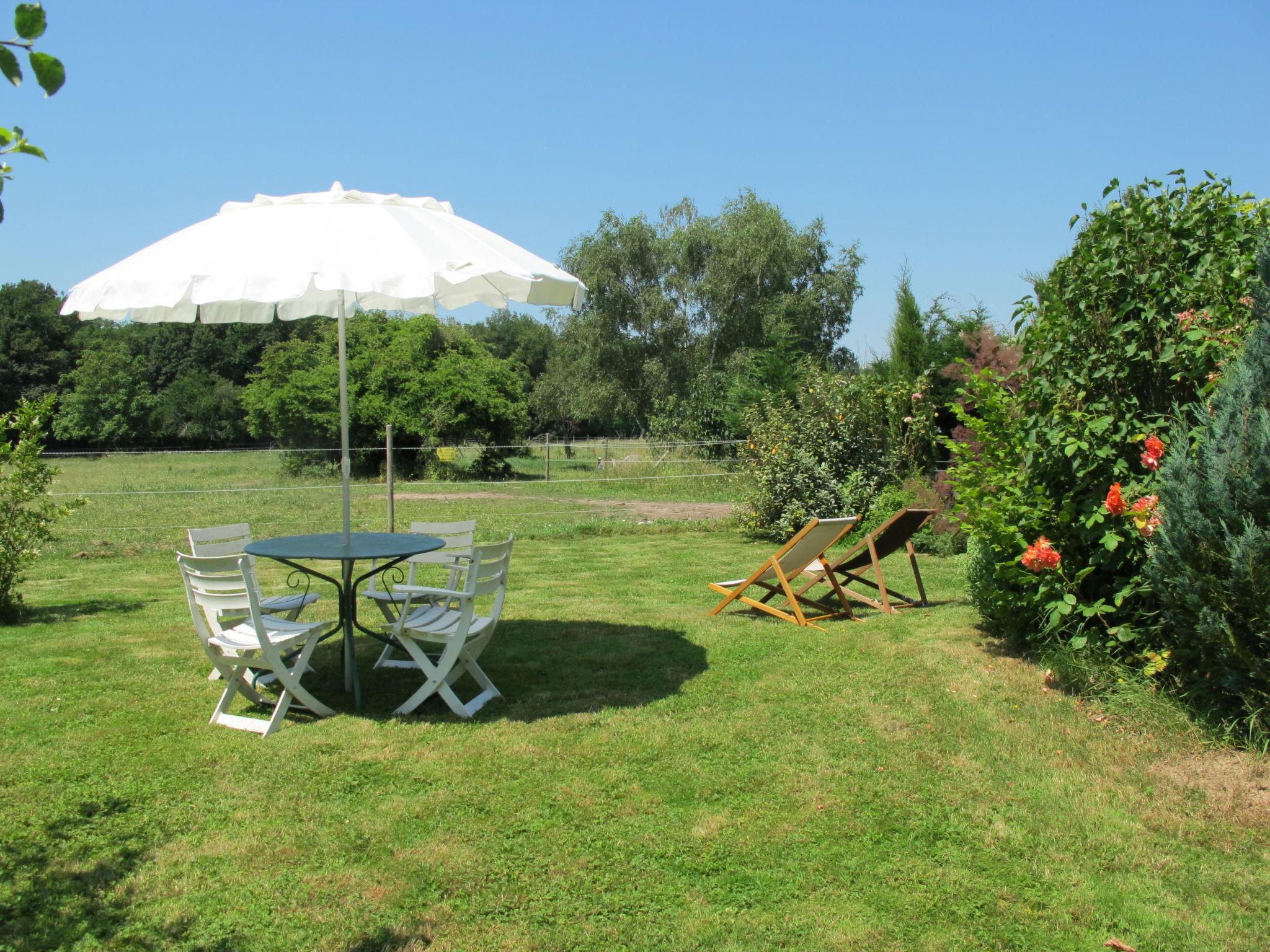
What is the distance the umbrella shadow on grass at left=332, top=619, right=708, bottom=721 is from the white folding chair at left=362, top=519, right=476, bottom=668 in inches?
13.3

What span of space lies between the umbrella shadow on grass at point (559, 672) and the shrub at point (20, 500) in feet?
9.75

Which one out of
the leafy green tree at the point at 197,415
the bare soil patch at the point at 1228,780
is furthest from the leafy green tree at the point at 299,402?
the bare soil patch at the point at 1228,780

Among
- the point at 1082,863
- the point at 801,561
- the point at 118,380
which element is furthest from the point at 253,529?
the point at 118,380

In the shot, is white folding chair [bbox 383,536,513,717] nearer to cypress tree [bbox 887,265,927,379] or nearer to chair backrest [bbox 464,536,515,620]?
chair backrest [bbox 464,536,515,620]

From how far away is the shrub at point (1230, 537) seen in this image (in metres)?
3.84

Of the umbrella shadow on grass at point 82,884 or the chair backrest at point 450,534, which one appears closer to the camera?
the umbrella shadow on grass at point 82,884

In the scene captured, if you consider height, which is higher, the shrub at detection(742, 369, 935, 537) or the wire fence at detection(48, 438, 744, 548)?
the shrub at detection(742, 369, 935, 537)

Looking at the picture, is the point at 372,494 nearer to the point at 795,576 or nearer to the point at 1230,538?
the point at 795,576

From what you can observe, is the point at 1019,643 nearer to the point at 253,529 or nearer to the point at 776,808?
the point at 776,808

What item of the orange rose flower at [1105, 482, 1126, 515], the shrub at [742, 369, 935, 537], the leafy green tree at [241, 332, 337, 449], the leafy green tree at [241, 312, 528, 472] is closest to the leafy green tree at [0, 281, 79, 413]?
the leafy green tree at [241, 332, 337, 449]

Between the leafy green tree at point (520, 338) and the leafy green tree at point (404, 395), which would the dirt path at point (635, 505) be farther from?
the leafy green tree at point (520, 338)

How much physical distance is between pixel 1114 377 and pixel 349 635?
4.51m

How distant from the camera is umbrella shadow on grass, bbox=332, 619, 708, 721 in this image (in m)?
5.26

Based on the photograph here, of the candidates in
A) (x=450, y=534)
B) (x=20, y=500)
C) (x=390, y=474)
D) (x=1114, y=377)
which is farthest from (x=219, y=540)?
(x=1114, y=377)
